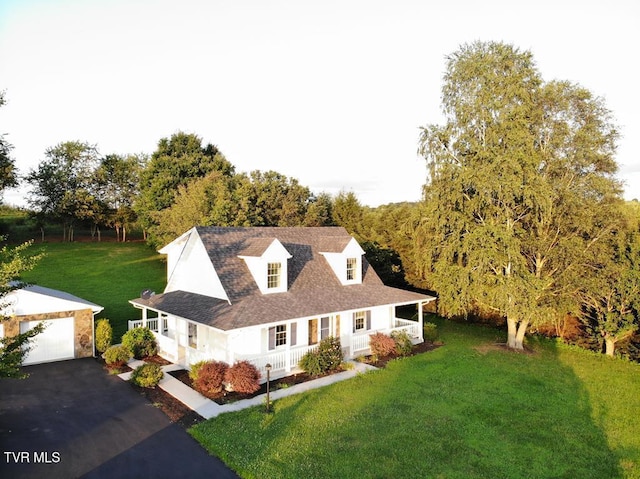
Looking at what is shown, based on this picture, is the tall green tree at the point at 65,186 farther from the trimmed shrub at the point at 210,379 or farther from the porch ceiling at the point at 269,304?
the trimmed shrub at the point at 210,379

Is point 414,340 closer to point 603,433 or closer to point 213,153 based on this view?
point 603,433

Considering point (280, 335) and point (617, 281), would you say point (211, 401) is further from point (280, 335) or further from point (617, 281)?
point (617, 281)

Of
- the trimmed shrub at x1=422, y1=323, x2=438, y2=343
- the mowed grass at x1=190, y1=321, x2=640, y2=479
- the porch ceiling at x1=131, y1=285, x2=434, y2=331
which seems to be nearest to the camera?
the mowed grass at x1=190, y1=321, x2=640, y2=479

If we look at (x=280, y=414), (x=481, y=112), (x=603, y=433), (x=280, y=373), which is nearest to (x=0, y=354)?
(x=280, y=414)

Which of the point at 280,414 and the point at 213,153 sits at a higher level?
the point at 213,153

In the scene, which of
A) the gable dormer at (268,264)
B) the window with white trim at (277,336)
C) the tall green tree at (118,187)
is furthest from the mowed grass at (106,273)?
the window with white trim at (277,336)

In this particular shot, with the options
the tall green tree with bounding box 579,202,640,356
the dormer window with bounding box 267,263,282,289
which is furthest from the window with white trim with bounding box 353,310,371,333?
A: the tall green tree with bounding box 579,202,640,356

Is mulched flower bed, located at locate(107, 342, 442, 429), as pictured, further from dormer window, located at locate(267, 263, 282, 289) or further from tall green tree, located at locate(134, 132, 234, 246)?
tall green tree, located at locate(134, 132, 234, 246)
